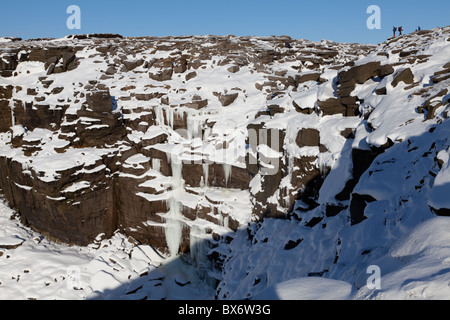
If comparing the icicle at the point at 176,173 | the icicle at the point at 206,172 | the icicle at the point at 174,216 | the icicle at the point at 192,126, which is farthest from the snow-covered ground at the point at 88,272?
the icicle at the point at 192,126

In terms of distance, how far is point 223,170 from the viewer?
57.7 feet

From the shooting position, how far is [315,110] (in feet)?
45.7

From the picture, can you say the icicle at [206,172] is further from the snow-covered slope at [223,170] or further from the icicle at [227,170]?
the icicle at [227,170]

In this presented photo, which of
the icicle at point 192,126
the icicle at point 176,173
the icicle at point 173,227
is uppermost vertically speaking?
the icicle at point 192,126

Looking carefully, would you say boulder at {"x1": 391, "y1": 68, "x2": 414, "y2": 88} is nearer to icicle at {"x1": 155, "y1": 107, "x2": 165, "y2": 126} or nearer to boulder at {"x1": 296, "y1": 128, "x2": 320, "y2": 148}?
boulder at {"x1": 296, "y1": 128, "x2": 320, "y2": 148}

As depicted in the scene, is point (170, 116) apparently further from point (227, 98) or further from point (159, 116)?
point (227, 98)

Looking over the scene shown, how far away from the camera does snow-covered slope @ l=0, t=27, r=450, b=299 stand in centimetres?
713

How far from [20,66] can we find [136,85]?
9955mm

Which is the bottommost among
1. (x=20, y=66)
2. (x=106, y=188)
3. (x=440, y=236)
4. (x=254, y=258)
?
(x=254, y=258)

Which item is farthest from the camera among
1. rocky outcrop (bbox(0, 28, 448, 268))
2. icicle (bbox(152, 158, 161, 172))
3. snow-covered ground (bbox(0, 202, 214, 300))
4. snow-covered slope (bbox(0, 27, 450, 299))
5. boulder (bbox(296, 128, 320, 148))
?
icicle (bbox(152, 158, 161, 172))

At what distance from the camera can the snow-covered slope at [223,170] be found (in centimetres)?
713

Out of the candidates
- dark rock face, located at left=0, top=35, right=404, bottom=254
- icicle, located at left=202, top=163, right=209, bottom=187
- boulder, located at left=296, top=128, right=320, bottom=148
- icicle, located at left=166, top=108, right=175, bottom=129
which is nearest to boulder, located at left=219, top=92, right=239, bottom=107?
dark rock face, located at left=0, top=35, right=404, bottom=254
